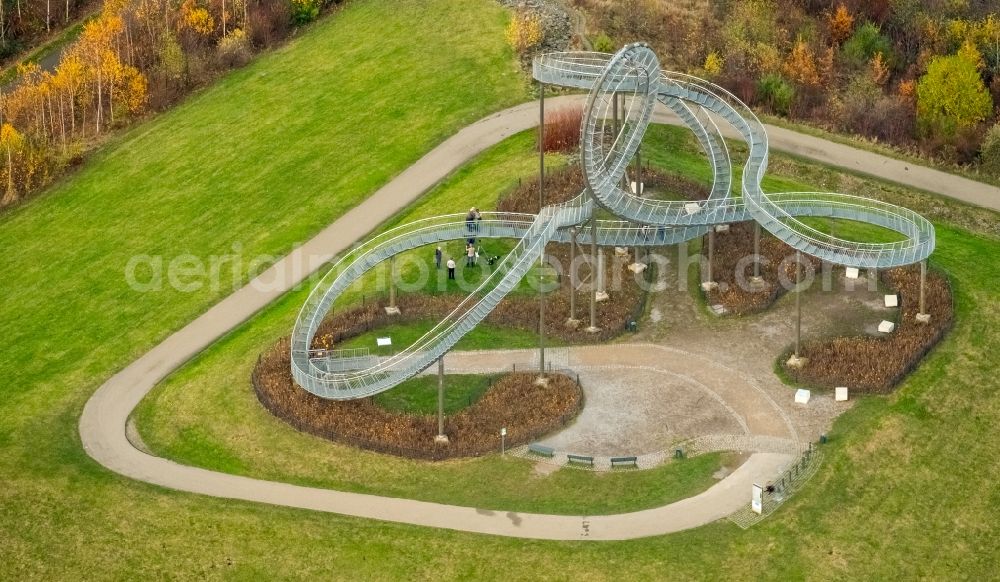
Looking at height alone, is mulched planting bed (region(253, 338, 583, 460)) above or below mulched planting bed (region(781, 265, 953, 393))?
below

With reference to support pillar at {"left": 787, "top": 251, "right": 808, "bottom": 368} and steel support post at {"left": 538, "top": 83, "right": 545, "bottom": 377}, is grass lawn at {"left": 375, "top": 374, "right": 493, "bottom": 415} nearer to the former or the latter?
steel support post at {"left": 538, "top": 83, "right": 545, "bottom": 377}

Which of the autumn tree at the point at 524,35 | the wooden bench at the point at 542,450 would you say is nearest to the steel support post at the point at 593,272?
the wooden bench at the point at 542,450

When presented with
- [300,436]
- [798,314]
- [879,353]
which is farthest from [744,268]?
[300,436]

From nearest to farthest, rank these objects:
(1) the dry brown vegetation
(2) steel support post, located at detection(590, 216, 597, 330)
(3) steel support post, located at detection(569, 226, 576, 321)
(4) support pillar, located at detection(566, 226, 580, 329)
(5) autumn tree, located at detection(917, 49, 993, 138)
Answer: (2) steel support post, located at detection(590, 216, 597, 330), (4) support pillar, located at detection(566, 226, 580, 329), (3) steel support post, located at detection(569, 226, 576, 321), (1) the dry brown vegetation, (5) autumn tree, located at detection(917, 49, 993, 138)

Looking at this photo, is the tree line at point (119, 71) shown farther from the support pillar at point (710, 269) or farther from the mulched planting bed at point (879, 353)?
the mulched planting bed at point (879, 353)

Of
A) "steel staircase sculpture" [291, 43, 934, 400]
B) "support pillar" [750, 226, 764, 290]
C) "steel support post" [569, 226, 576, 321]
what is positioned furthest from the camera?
"support pillar" [750, 226, 764, 290]

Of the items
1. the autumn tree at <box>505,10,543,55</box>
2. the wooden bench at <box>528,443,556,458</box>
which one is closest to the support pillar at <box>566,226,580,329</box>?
the wooden bench at <box>528,443,556,458</box>

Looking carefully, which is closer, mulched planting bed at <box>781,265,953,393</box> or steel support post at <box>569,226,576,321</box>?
mulched planting bed at <box>781,265,953,393</box>
